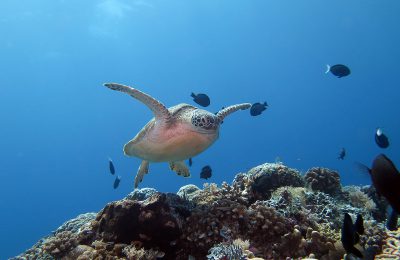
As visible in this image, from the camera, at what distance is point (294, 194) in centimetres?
657

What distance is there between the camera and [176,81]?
115 meters

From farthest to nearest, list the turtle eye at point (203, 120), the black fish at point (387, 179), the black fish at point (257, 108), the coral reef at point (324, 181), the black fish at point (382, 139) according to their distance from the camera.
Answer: the black fish at point (257, 108), the black fish at point (382, 139), the coral reef at point (324, 181), the turtle eye at point (203, 120), the black fish at point (387, 179)

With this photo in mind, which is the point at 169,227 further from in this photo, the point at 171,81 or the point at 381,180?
the point at 171,81

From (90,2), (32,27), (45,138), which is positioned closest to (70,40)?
(32,27)

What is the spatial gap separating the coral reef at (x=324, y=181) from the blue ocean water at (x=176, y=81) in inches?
2134

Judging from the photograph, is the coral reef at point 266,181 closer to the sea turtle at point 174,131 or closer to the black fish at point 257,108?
the sea turtle at point 174,131

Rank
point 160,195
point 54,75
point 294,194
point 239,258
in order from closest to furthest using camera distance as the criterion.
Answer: point 239,258, point 160,195, point 294,194, point 54,75

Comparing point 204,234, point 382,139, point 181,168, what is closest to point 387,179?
point 204,234

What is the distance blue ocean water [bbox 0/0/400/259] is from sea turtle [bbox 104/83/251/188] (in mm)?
53775

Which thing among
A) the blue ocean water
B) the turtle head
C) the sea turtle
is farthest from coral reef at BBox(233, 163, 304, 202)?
the blue ocean water

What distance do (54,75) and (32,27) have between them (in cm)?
2962

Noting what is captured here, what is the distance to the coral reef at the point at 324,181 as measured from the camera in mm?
8047

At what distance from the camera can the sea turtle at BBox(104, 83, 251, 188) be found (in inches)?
235

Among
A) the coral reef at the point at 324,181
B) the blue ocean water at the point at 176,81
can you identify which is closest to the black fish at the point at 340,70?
the coral reef at the point at 324,181
